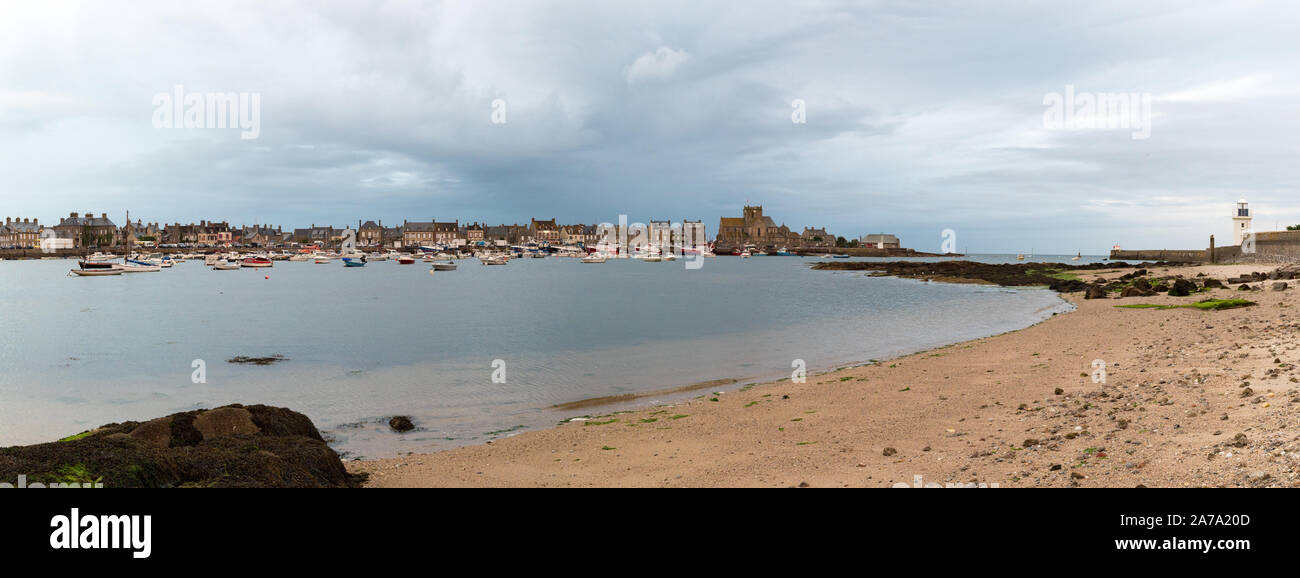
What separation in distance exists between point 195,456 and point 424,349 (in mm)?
26399

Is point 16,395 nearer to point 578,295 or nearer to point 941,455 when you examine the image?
point 941,455

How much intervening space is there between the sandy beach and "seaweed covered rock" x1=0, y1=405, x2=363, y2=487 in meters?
1.63

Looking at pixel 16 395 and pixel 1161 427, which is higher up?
A: pixel 1161 427

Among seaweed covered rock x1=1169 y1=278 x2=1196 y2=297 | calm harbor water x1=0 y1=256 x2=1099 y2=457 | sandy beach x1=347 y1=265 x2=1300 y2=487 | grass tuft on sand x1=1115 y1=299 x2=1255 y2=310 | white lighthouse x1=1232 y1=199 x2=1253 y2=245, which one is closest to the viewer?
sandy beach x1=347 y1=265 x2=1300 y2=487

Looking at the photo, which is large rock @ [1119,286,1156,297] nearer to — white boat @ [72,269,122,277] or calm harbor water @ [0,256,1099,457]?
calm harbor water @ [0,256,1099,457]

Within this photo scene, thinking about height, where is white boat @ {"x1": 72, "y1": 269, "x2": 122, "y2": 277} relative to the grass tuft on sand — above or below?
above

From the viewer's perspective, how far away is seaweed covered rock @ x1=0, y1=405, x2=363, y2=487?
7.23 metres

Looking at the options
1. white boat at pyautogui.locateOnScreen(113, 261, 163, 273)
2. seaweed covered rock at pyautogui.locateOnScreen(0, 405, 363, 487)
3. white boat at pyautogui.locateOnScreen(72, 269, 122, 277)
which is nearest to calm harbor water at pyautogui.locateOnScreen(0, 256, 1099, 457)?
seaweed covered rock at pyautogui.locateOnScreen(0, 405, 363, 487)

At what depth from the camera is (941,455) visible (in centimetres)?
1078

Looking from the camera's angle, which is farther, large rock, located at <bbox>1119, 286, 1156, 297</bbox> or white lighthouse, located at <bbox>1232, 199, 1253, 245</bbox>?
white lighthouse, located at <bbox>1232, 199, 1253, 245</bbox>

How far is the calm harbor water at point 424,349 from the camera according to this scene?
20.4 m

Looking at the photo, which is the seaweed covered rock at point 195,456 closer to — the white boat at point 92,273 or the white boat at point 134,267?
the white boat at point 92,273
